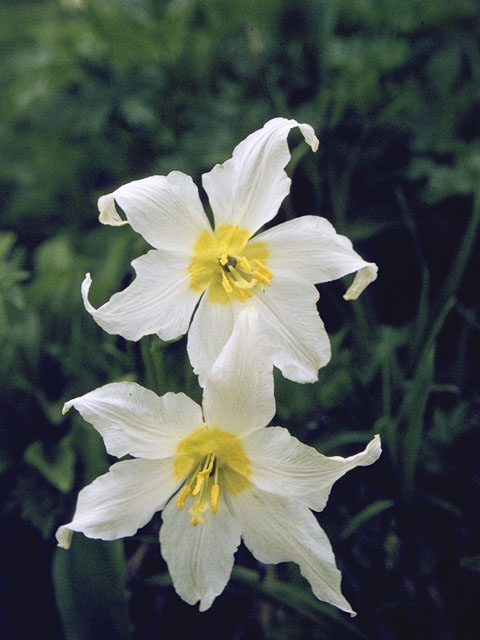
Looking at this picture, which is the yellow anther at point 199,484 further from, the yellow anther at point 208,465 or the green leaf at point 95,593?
the green leaf at point 95,593

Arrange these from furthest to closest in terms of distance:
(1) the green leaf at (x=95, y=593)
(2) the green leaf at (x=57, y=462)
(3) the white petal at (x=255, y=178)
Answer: (2) the green leaf at (x=57, y=462) < (1) the green leaf at (x=95, y=593) < (3) the white petal at (x=255, y=178)

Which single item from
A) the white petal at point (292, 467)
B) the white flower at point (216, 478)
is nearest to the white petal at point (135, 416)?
the white flower at point (216, 478)

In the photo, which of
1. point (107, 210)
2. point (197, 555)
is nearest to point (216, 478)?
point (197, 555)

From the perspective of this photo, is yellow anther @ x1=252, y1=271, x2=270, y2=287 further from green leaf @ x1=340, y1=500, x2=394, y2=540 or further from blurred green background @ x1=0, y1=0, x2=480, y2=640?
green leaf @ x1=340, y1=500, x2=394, y2=540

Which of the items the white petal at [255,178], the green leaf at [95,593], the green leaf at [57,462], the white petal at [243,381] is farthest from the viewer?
the green leaf at [57,462]

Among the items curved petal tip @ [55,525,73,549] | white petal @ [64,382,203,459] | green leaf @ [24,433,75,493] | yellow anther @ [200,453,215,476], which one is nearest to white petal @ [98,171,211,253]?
white petal @ [64,382,203,459]

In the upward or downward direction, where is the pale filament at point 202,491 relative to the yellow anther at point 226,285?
downward

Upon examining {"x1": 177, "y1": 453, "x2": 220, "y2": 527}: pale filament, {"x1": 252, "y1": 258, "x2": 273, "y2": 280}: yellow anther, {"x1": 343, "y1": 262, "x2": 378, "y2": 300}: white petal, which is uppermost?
{"x1": 252, "y1": 258, "x2": 273, "y2": 280}: yellow anther
